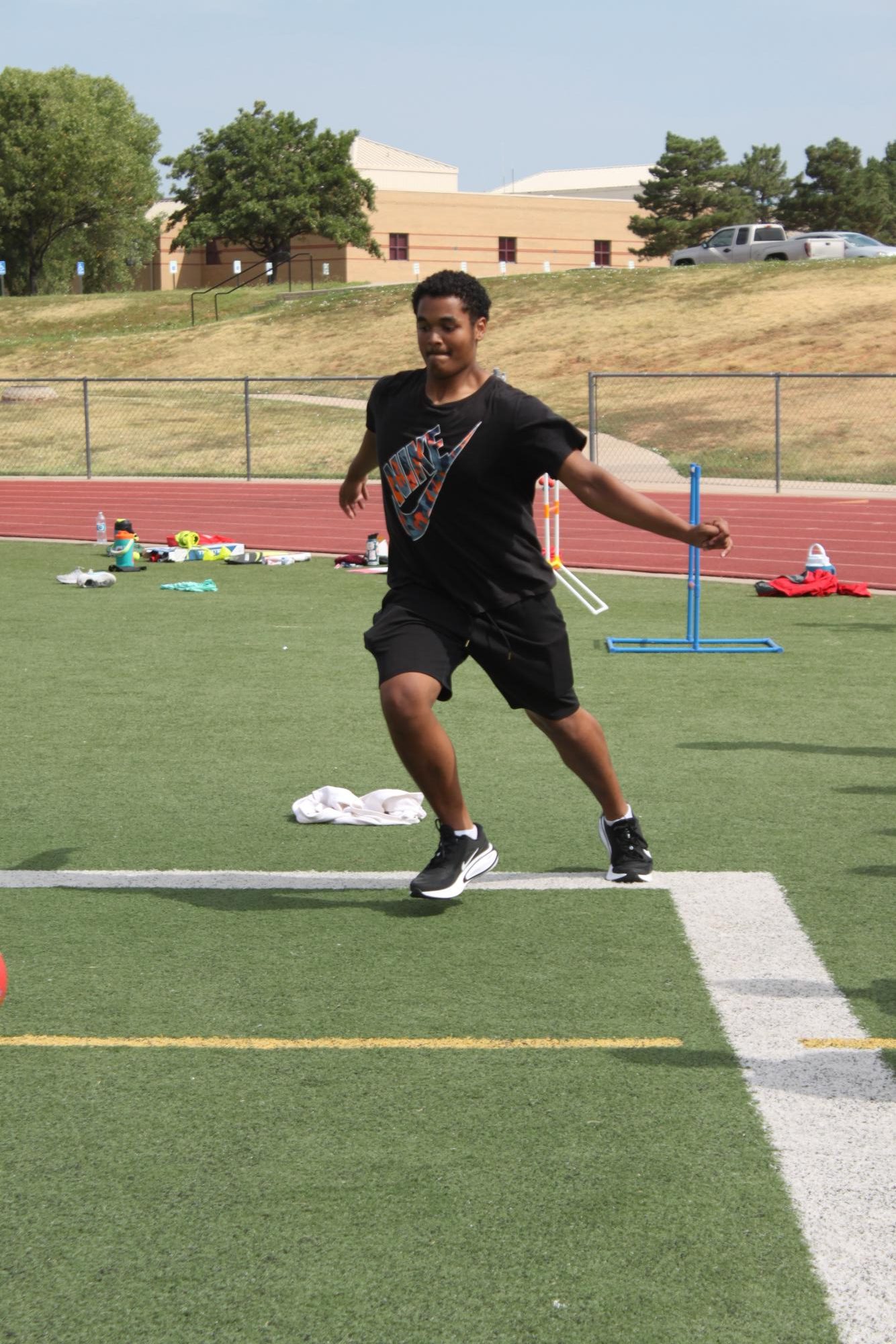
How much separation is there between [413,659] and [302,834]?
1.40 metres

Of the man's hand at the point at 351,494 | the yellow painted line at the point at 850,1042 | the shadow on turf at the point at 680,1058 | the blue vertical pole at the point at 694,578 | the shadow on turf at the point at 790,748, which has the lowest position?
the shadow on turf at the point at 790,748

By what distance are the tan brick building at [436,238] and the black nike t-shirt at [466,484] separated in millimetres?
63681

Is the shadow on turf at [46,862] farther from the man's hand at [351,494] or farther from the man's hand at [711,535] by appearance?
the man's hand at [711,535]

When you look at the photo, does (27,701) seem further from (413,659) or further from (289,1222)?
(289,1222)

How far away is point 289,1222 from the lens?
3045mm

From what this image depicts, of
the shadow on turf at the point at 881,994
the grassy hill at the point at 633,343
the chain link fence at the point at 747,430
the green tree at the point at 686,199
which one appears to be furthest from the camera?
the green tree at the point at 686,199

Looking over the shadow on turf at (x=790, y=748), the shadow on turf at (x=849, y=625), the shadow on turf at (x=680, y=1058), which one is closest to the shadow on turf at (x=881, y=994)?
the shadow on turf at (x=680, y=1058)

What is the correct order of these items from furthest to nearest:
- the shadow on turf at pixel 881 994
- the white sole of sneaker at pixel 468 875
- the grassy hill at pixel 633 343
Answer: the grassy hill at pixel 633 343, the white sole of sneaker at pixel 468 875, the shadow on turf at pixel 881 994

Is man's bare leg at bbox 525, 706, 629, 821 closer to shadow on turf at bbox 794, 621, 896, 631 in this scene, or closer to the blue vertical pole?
the blue vertical pole

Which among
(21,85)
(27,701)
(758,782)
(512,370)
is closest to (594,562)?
(27,701)

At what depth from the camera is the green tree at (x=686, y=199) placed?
70.0 m

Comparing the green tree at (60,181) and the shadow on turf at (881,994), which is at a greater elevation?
the green tree at (60,181)

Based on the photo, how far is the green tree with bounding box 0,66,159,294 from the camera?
233 feet

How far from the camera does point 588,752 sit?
5.16 m
